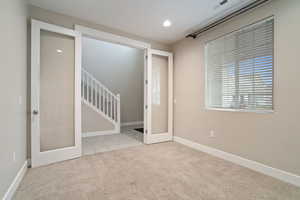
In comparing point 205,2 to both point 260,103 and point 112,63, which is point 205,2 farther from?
point 112,63

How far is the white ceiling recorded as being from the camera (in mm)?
2361

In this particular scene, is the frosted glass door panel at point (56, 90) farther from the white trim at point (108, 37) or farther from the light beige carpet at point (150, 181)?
the light beige carpet at point (150, 181)

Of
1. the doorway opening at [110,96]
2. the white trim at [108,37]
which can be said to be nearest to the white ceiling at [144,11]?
the white trim at [108,37]

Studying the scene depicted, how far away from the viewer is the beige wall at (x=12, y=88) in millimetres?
1509

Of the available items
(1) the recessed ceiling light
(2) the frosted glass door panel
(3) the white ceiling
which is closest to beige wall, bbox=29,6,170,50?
(3) the white ceiling

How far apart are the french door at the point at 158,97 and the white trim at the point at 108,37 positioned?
0.97ft

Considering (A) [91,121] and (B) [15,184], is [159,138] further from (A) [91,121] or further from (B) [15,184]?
(B) [15,184]

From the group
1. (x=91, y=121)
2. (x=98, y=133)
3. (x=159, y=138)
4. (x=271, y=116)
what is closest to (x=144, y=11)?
(x=271, y=116)

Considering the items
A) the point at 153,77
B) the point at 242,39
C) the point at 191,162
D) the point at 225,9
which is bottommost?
the point at 191,162

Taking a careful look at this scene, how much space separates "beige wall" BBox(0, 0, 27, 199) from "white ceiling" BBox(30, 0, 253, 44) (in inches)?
30.3

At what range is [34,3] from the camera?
2416 millimetres

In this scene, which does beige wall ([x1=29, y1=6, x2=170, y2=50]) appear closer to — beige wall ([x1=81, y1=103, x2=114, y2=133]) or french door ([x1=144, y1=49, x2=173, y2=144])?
french door ([x1=144, y1=49, x2=173, y2=144])

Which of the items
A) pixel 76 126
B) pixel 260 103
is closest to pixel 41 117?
pixel 76 126

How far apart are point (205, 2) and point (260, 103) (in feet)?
6.22
